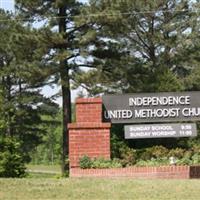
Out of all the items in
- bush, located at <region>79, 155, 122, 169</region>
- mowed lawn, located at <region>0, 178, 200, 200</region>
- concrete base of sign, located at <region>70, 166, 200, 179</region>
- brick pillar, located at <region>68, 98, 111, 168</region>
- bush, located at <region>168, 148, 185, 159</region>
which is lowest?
mowed lawn, located at <region>0, 178, 200, 200</region>

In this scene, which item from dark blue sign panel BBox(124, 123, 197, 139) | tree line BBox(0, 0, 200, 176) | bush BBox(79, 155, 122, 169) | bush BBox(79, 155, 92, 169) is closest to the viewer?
bush BBox(79, 155, 122, 169)

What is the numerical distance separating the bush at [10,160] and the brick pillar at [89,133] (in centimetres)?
299

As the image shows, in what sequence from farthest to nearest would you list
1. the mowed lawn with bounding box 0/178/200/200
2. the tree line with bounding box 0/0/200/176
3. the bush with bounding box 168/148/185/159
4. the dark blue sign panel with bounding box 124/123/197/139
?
the tree line with bounding box 0/0/200/176 < the dark blue sign panel with bounding box 124/123/197/139 < the bush with bounding box 168/148/185/159 < the mowed lawn with bounding box 0/178/200/200

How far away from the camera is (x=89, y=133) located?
18.6 m

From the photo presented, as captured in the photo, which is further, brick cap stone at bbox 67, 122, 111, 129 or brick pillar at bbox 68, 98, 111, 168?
brick cap stone at bbox 67, 122, 111, 129

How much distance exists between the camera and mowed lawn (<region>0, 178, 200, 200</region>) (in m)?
11.1

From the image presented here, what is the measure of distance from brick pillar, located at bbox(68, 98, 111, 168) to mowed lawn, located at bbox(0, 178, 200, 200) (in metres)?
4.96

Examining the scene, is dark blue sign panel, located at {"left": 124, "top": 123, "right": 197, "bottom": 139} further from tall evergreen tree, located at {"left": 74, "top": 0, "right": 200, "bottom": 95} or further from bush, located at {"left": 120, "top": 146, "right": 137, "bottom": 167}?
tall evergreen tree, located at {"left": 74, "top": 0, "right": 200, "bottom": 95}

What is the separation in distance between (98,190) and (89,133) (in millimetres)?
6636

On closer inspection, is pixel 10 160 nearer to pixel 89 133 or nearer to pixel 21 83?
pixel 89 133

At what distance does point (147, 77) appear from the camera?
102 ft

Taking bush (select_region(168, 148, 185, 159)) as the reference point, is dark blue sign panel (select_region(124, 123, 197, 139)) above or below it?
above

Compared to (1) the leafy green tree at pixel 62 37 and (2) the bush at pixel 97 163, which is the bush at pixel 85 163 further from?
(1) the leafy green tree at pixel 62 37

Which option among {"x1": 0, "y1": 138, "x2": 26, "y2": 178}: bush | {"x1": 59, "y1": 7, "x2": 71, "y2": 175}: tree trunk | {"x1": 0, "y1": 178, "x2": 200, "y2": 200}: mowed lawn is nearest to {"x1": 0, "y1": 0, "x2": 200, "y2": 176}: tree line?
{"x1": 59, "y1": 7, "x2": 71, "y2": 175}: tree trunk
